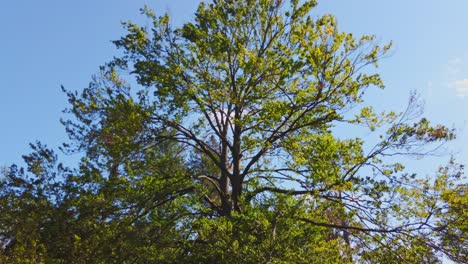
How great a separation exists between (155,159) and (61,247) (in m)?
4.09

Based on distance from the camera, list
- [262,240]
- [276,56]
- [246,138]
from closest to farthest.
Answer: [262,240] → [246,138] → [276,56]

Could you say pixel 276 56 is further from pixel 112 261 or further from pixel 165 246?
pixel 112 261

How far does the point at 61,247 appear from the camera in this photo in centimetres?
989

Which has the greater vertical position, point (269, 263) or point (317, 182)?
point (317, 182)

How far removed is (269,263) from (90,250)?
12.9 ft

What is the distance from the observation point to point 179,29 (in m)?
13.3

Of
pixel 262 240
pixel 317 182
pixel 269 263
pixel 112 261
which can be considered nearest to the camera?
pixel 269 263

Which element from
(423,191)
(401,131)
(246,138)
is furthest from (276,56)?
(423,191)

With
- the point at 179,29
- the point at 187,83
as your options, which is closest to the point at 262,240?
the point at 187,83

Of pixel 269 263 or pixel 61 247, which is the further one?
pixel 61 247

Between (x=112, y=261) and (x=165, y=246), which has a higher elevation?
(x=165, y=246)

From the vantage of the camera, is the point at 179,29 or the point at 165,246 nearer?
the point at 165,246

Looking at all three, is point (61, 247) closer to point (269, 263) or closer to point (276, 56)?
point (269, 263)

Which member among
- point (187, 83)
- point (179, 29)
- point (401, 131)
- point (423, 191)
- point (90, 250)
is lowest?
point (90, 250)
